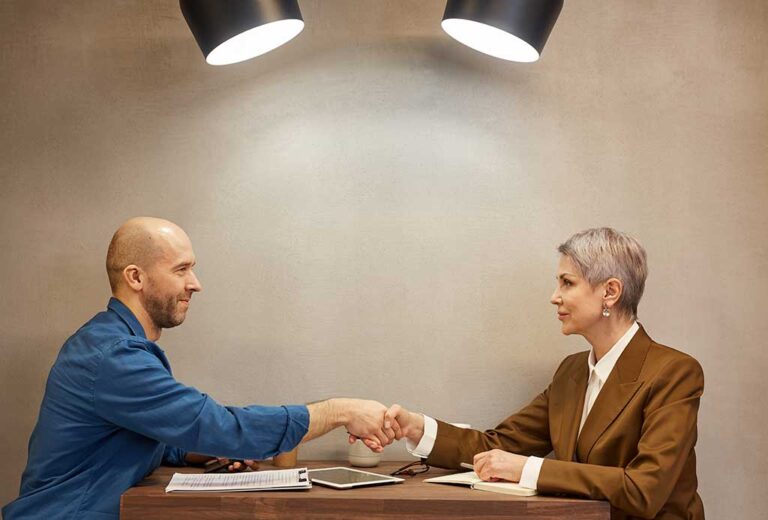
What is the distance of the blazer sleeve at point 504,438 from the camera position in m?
2.54

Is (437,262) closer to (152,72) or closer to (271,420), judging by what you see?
(271,420)

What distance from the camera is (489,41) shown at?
2.65 meters

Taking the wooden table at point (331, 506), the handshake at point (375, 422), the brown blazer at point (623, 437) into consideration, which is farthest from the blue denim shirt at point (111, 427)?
the brown blazer at point (623, 437)

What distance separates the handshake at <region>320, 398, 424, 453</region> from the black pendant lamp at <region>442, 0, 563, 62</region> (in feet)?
3.61

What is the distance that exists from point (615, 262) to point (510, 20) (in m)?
0.73

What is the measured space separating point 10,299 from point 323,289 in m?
0.98

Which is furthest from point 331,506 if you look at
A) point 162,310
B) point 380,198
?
point 380,198

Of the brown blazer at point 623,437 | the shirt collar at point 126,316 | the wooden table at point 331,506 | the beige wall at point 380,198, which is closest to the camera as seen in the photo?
the wooden table at point 331,506

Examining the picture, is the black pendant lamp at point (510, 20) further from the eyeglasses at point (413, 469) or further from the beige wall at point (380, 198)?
the eyeglasses at point (413, 469)

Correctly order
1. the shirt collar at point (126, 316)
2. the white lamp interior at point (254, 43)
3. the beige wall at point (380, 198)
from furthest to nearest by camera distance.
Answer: the beige wall at point (380, 198) < the white lamp interior at point (254, 43) < the shirt collar at point (126, 316)

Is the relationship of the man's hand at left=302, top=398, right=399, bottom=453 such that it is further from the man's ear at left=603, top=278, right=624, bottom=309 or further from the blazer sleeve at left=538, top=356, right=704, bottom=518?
the man's ear at left=603, top=278, right=624, bottom=309

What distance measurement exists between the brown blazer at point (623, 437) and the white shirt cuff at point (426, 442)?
0.02 m

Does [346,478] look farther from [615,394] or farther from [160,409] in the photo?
[615,394]

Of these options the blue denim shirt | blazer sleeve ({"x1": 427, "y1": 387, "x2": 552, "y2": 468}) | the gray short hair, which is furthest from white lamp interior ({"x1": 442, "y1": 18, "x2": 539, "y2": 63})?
the blue denim shirt
